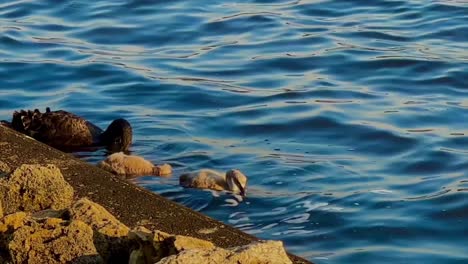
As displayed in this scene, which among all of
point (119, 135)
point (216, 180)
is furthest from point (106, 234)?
point (119, 135)

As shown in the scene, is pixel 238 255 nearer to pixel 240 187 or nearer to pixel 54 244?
pixel 54 244

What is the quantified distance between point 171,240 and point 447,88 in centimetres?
667

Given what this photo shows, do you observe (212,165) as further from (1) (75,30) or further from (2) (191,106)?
(1) (75,30)

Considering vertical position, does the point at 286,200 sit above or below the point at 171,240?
below

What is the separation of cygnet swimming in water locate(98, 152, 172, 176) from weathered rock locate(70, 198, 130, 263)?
3739mm

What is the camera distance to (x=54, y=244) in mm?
3895

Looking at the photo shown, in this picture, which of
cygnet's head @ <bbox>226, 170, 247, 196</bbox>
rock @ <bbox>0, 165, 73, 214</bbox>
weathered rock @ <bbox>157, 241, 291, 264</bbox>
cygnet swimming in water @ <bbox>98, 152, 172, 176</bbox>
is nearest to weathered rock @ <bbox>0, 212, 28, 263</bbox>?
rock @ <bbox>0, 165, 73, 214</bbox>

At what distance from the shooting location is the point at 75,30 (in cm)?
1341

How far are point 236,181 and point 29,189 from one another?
113 inches

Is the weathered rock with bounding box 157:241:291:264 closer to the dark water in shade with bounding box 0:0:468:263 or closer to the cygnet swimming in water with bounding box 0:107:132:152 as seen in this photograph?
the dark water in shade with bounding box 0:0:468:263

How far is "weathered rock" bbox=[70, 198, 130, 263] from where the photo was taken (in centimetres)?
395

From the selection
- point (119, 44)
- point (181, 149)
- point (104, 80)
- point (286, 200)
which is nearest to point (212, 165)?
point (181, 149)

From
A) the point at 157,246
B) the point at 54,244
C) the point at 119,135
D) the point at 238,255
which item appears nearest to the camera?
the point at 238,255

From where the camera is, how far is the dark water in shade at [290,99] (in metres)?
7.00
